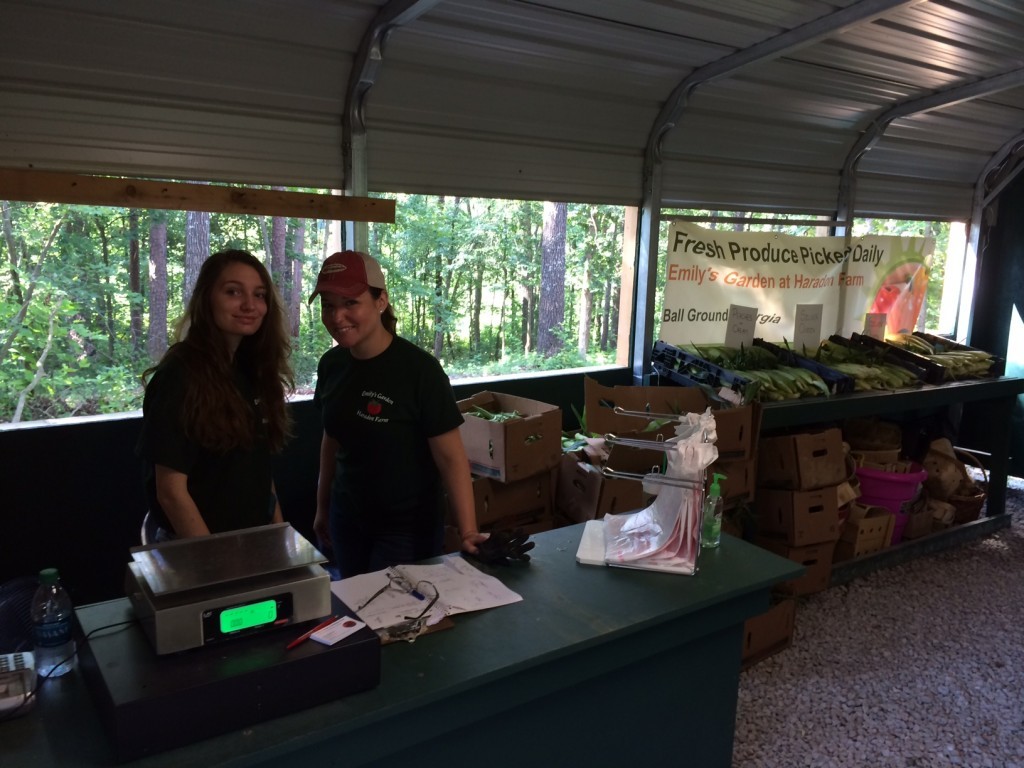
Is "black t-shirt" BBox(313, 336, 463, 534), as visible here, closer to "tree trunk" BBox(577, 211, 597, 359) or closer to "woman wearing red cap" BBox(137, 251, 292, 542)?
"woman wearing red cap" BBox(137, 251, 292, 542)

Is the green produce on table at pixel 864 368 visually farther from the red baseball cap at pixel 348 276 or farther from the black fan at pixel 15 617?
the black fan at pixel 15 617

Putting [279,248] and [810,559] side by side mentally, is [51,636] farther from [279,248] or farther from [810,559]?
[279,248]

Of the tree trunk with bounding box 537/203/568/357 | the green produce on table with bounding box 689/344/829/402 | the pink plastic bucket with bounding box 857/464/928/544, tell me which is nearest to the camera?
the green produce on table with bounding box 689/344/829/402

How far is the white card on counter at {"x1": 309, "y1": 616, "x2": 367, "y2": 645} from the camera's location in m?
1.25

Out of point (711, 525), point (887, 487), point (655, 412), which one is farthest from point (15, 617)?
point (887, 487)

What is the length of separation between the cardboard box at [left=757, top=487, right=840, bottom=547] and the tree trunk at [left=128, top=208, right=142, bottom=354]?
4.90m

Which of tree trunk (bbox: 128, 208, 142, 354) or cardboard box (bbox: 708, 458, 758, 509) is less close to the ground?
tree trunk (bbox: 128, 208, 142, 354)

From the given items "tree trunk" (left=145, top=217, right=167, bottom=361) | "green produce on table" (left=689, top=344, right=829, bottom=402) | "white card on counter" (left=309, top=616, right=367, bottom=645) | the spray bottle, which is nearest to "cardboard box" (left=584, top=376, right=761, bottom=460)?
"green produce on table" (left=689, top=344, right=829, bottom=402)

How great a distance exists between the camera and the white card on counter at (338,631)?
4.09ft

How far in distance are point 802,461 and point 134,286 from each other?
5080mm

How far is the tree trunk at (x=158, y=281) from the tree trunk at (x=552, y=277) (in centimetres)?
355

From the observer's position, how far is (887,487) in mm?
4051

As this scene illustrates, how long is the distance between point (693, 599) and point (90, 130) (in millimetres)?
2401

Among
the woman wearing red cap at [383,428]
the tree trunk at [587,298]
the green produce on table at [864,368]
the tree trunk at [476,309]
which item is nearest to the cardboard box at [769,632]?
the green produce on table at [864,368]
